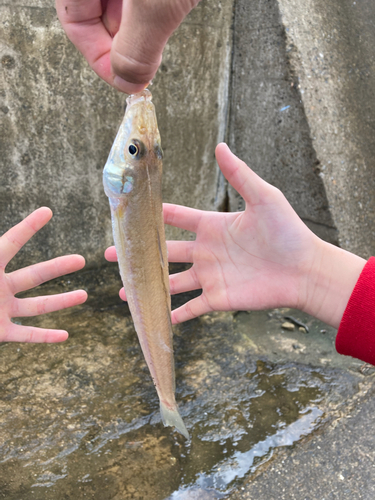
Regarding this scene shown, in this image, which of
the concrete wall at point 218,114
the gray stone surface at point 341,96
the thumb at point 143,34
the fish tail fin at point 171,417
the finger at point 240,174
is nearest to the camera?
the thumb at point 143,34

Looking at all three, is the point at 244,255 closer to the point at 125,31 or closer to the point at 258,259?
the point at 258,259

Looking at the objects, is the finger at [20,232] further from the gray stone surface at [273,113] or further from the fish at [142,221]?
the gray stone surface at [273,113]

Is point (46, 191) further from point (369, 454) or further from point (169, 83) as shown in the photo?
Answer: point (369, 454)

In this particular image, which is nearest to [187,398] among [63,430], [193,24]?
[63,430]

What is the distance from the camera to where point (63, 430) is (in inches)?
91.8

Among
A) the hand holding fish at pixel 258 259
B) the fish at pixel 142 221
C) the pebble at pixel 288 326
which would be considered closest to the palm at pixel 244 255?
the hand holding fish at pixel 258 259

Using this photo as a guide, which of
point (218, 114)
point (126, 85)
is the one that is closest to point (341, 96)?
point (218, 114)

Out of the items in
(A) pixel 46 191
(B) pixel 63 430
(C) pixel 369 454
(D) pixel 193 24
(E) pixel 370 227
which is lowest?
(C) pixel 369 454

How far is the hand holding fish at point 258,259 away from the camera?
1.88 metres

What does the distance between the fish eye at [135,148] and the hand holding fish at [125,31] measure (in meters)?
0.23

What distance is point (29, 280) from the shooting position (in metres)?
1.93

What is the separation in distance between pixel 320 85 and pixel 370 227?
1.18 m

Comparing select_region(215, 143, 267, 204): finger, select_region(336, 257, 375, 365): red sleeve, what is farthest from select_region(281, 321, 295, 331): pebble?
select_region(215, 143, 267, 204): finger

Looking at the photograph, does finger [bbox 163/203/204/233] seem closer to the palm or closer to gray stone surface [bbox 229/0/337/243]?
the palm
